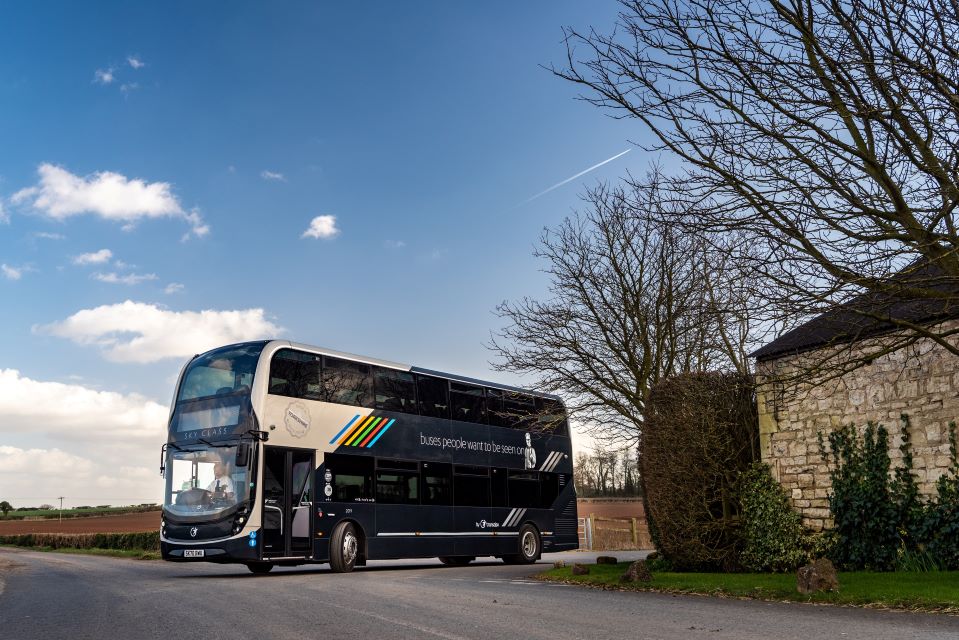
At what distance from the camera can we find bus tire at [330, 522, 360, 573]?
17.2 metres

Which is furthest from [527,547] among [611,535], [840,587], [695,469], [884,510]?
[611,535]

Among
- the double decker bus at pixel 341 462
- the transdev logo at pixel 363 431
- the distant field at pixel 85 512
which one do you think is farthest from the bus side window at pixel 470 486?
the distant field at pixel 85 512

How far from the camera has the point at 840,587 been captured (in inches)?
423

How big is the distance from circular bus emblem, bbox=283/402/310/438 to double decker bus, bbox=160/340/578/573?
0.9 inches

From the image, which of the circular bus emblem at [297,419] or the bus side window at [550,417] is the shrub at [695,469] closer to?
the bus side window at [550,417]

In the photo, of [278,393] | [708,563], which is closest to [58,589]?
[278,393]

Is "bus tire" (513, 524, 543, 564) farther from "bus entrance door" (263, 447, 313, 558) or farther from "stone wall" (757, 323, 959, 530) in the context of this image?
"stone wall" (757, 323, 959, 530)

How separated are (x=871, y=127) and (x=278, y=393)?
11.1 meters

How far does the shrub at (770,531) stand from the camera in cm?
1405

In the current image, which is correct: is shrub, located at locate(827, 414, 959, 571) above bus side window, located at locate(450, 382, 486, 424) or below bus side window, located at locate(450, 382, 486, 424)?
below

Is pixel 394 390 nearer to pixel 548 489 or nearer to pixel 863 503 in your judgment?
pixel 548 489

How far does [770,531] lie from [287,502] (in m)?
8.71

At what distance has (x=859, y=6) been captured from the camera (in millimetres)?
8930

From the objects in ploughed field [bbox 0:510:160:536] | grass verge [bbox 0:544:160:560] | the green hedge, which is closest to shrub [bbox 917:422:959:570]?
grass verge [bbox 0:544:160:560]
